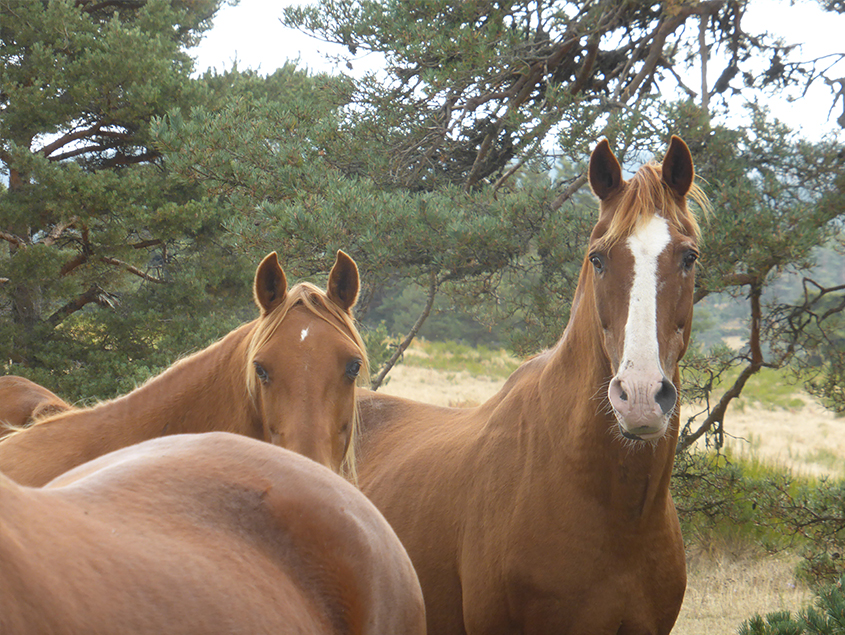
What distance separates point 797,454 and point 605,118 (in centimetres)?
1151

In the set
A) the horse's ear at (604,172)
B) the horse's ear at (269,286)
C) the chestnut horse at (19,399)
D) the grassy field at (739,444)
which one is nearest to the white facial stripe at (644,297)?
the horse's ear at (604,172)

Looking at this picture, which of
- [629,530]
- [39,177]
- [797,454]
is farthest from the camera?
[797,454]

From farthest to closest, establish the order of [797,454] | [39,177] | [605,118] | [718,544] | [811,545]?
1. [797,454]
2. [39,177]
3. [718,544]
4. [811,545]
5. [605,118]

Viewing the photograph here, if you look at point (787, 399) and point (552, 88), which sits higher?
point (552, 88)

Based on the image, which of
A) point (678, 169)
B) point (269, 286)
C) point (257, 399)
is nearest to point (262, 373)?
point (257, 399)

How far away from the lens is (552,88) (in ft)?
14.7

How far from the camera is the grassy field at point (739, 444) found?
482cm

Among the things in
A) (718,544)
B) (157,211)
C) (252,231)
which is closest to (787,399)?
(718,544)

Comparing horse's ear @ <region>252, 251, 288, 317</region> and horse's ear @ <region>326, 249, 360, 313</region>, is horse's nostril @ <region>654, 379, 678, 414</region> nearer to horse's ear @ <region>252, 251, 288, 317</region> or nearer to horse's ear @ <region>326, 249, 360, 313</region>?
horse's ear @ <region>326, 249, 360, 313</region>

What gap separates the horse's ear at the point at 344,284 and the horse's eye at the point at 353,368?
34 centimetres

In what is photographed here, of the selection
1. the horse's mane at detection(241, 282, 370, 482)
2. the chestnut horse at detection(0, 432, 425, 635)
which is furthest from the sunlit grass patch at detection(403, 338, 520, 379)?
the chestnut horse at detection(0, 432, 425, 635)

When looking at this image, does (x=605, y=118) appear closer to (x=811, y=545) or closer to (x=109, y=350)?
(x=811, y=545)

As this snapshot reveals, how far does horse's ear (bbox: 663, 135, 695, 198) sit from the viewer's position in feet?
7.53

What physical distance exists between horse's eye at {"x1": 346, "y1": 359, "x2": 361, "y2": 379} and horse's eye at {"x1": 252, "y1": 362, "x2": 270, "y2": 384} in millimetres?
278
